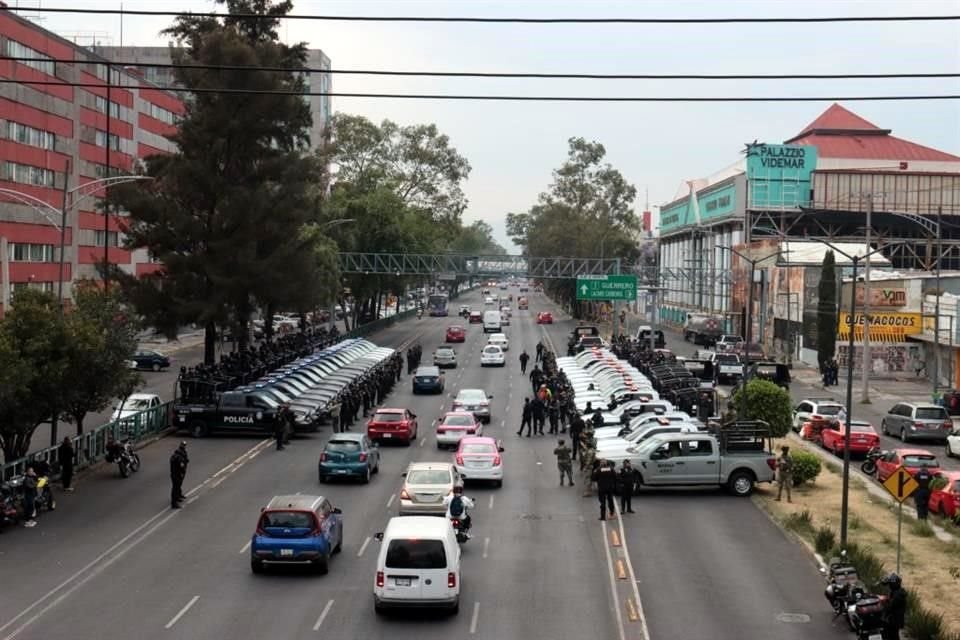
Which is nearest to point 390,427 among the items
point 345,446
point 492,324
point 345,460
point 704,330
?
point 345,446

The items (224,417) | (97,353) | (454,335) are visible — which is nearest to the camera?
(97,353)

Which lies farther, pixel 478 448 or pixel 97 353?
pixel 478 448

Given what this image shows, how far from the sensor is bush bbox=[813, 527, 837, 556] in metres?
25.7

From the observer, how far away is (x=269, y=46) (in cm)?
5550

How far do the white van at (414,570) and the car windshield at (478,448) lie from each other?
14395 mm

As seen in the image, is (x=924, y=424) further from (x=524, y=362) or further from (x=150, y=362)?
(x=150, y=362)

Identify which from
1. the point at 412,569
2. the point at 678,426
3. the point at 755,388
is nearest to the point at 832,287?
the point at 755,388

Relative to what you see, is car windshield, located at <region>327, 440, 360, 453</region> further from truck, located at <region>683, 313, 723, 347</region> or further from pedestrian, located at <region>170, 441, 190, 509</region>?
truck, located at <region>683, 313, 723, 347</region>

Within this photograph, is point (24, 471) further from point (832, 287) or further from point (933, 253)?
point (933, 253)

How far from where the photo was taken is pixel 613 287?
298ft

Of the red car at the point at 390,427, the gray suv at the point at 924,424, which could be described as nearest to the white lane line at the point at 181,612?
the red car at the point at 390,427

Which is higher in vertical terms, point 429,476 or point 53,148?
point 53,148

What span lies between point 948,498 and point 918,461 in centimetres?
A: 519

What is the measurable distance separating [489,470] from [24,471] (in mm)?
12039
